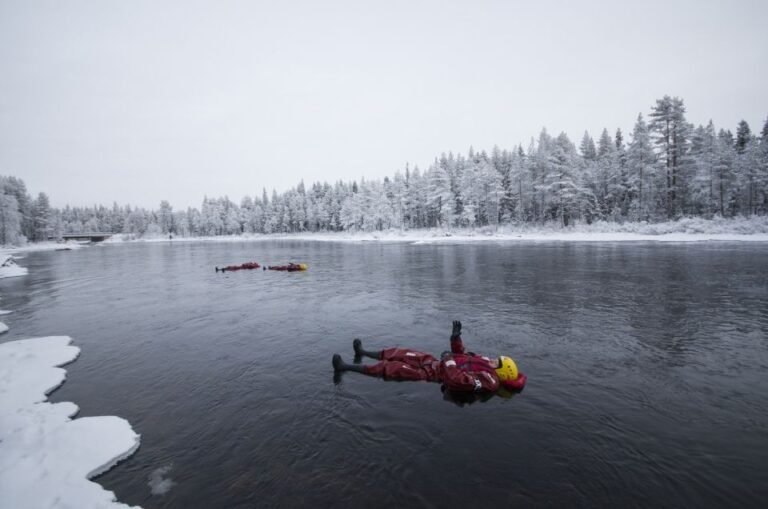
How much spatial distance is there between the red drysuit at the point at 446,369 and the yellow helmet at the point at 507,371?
0.14m

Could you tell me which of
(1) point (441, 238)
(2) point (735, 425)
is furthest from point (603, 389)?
(1) point (441, 238)

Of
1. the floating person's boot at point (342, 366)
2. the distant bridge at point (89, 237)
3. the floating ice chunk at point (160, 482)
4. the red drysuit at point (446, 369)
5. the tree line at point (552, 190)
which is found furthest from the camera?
the distant bridge at point (89, 237)

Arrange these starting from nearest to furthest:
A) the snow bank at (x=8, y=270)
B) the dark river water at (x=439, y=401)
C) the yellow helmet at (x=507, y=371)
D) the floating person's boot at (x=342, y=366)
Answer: the dark river water at (x=439, y=401)
the yellow helmet at (x=507, y=371)
the floating person's boot at (x=342, y=366)
the snow bank at (x=8, y=270)

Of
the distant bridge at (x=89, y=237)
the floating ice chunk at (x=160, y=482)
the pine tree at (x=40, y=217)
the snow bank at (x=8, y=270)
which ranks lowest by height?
the floating ice chunk at (x=160, y=482)

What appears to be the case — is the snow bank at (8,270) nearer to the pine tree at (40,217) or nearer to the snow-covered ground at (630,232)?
the snow-covered ground at (630,232)

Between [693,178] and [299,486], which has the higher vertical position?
[693,178]

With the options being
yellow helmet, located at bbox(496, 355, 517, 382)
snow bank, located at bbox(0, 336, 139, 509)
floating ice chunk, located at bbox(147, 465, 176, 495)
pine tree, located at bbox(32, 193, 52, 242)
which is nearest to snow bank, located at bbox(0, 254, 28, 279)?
snow bank, located at bbox(0, 336, 139, 509)

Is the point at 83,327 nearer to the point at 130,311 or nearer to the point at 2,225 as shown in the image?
the point at 130,311

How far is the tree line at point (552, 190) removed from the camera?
51.2m

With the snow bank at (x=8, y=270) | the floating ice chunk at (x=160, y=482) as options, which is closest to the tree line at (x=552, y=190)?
the snow bank at (x=8, y=270)

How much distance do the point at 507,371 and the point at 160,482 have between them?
275 inches

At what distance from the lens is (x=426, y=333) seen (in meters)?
12.6

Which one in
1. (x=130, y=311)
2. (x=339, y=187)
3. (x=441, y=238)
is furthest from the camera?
(x=339, y=187)

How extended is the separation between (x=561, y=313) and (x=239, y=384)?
11.9 metres
